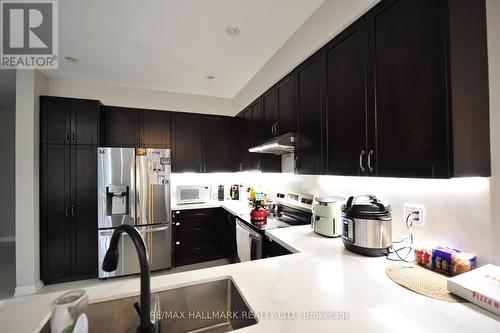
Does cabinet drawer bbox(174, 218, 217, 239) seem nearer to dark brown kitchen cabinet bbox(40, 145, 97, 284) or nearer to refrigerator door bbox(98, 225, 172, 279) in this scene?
refrigerator door bbox(98, 225, 172, 279)

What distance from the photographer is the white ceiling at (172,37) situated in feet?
5.31

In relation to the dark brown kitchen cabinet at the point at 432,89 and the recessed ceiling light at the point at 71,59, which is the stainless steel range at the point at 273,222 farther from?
the recessed ceiling light at the point at 71,59

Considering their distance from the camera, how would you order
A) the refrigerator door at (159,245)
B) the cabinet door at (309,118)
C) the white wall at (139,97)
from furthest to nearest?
1. the white wall at (139,97)
2. the refrigerator door at (159,245)
3. the cabinet door at (309,118)

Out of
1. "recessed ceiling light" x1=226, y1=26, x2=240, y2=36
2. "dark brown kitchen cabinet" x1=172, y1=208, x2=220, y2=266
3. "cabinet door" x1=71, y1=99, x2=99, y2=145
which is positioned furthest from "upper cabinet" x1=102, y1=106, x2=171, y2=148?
"recessed ceiling light" x1=226, y1=26, x2=240, y2=36

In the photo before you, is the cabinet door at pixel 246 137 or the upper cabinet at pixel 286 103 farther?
the cabinet door at pixel 246 137

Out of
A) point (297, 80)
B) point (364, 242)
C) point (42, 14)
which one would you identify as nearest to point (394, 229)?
point (364, 242)

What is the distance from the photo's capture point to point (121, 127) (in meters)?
3.03

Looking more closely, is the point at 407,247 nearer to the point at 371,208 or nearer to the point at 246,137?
the point at 371,208

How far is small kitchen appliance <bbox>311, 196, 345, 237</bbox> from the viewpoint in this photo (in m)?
1.49

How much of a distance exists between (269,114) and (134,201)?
6.87ft

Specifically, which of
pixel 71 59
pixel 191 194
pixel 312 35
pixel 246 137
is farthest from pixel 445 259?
pixel 71 59

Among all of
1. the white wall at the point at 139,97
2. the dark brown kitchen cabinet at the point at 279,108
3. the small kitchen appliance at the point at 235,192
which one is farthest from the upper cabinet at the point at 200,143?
the dark brown kitchen cabinet at the point at 279,108

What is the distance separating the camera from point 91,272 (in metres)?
2.67

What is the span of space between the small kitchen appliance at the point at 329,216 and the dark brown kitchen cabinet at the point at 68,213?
9.33 ft
